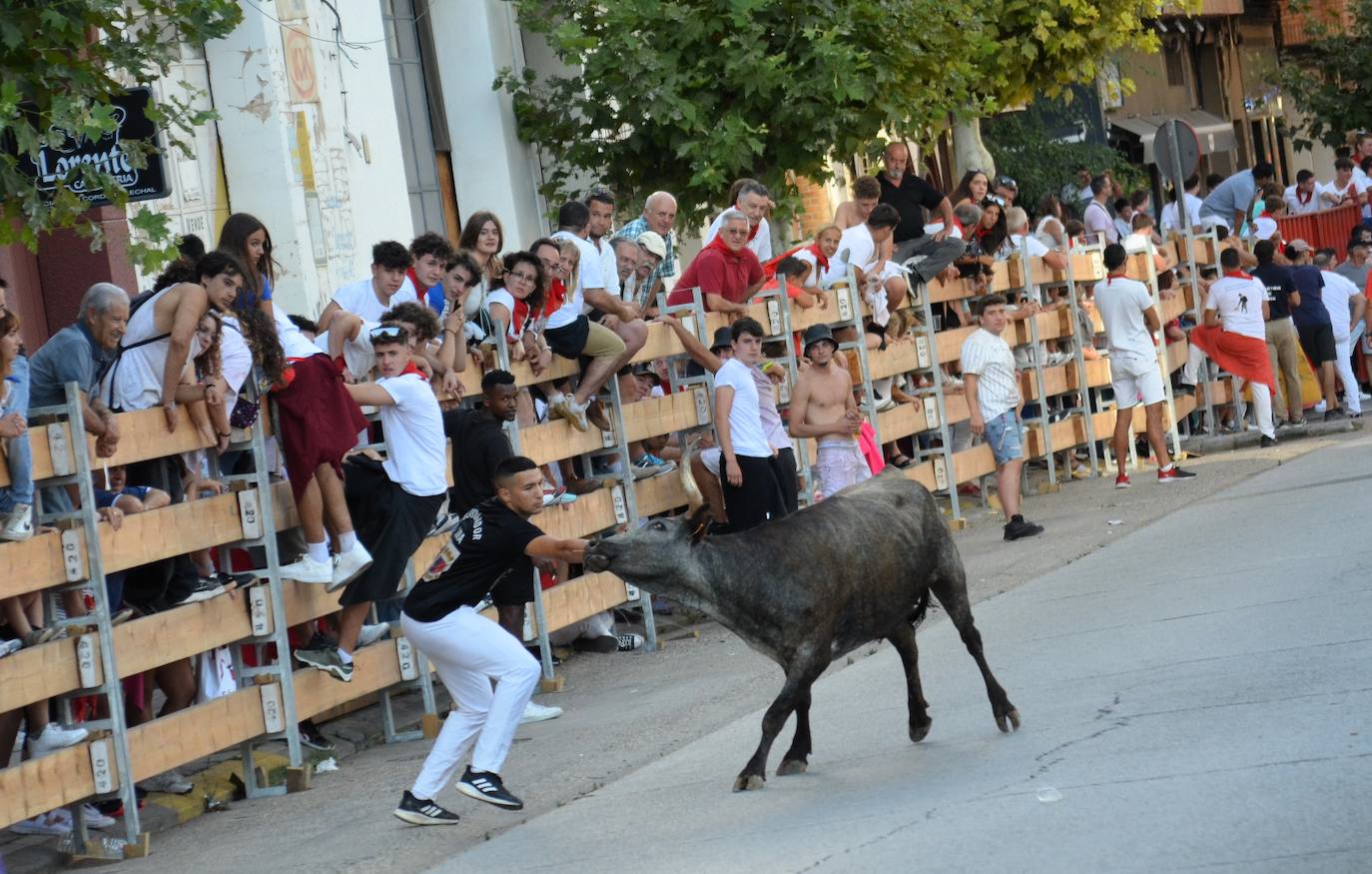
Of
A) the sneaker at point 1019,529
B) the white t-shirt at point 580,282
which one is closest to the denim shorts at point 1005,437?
the sneaker at point 1019,529

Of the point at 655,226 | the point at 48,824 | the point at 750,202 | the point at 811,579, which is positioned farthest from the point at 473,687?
the point at 750,202

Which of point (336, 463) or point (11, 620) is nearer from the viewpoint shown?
point (11, 620)

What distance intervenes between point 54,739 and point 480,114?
1253cm

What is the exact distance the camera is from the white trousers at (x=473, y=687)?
8.95 metres

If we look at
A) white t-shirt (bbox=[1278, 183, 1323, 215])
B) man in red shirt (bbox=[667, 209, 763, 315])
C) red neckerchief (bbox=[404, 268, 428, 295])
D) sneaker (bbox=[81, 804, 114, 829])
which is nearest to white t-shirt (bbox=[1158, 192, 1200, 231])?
white t-shirt (bbox=[1278, 183, 1323, 215])

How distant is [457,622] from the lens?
905 centimetres

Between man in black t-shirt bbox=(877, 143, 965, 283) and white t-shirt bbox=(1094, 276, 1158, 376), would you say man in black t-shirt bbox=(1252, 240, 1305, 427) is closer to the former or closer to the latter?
white t-shirt bbox=(1094, 276, 1158, 376)

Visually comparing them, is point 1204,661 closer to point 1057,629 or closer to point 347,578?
point 1057,629

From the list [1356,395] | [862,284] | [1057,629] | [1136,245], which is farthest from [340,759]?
[1356,395]

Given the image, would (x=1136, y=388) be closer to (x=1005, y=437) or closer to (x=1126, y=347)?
(x=1126, y=347)

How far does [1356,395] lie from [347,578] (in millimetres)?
17349

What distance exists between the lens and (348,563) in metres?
10.9

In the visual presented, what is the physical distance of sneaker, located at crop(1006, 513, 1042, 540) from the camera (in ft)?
55.2

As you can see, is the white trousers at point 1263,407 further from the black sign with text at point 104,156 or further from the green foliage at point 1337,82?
the green foliage at point 1337,82
